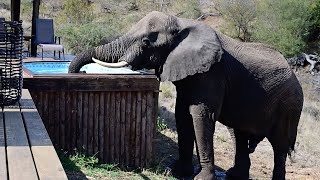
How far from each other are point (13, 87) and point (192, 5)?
95.4 feet

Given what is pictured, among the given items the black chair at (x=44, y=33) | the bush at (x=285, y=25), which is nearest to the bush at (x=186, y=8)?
the bush at (x=285, y=25)

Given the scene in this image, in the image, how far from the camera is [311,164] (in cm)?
878

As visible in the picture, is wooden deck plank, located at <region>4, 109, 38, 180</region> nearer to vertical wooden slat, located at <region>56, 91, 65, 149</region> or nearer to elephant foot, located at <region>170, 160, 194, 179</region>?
vertical wooden slat, located at <region>56, 91, 65, 149</region>

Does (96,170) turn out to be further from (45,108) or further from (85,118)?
(45,108)

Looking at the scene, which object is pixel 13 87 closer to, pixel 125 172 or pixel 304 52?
pixel 125 172

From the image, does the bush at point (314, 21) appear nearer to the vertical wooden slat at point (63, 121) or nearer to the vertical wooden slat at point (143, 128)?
the vertical wooden slat at point (143, 128)

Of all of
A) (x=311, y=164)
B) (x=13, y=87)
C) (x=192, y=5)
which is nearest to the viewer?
(x=13, y=87)

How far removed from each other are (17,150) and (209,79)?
276cm

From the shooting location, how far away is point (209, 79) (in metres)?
5.82

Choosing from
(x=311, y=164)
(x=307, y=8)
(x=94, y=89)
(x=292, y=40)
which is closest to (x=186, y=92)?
(x=94, y=89)

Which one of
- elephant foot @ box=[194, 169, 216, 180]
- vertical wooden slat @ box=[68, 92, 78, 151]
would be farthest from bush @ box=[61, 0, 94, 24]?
elephant foot @ box=[194, 169, 216, 180]

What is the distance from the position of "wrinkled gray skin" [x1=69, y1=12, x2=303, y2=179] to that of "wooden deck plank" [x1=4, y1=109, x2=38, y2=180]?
5.89 feet

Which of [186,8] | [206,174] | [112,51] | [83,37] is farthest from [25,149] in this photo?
[186,8]

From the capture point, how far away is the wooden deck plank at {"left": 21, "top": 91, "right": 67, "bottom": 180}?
3.03 meters
